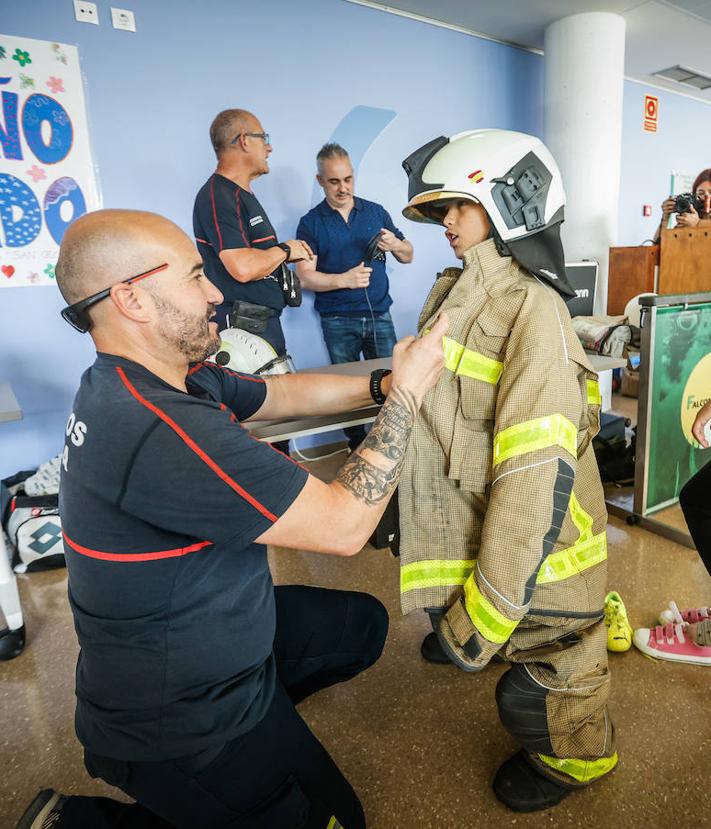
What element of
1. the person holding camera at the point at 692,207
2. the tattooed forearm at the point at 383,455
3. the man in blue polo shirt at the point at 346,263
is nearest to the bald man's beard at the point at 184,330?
the tattooed forearm at the point at 383,455

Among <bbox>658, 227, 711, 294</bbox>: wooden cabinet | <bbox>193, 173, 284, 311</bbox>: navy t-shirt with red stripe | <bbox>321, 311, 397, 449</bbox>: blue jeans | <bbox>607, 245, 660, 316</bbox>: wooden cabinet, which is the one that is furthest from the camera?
<bbox>321, 311, 397, 449</bbox>: blue jeans

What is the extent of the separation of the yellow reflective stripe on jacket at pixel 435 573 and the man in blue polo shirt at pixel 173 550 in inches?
12.9

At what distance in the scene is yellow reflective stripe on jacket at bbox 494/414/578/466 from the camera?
110 centimetres

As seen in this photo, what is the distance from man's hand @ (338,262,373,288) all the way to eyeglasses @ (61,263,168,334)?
1.98 m

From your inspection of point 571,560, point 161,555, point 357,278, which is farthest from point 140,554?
point 357,278

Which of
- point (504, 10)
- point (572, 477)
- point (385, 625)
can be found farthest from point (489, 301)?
point (504, 10)

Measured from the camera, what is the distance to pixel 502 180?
3.99 feet

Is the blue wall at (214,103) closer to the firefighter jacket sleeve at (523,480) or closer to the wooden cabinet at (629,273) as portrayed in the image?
the wooden cabinet at (629,273)

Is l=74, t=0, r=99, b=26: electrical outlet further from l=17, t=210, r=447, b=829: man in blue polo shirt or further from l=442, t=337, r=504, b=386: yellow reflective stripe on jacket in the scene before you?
l=442, t=337, r=504, b=386: yellow reflective stripe on jacket

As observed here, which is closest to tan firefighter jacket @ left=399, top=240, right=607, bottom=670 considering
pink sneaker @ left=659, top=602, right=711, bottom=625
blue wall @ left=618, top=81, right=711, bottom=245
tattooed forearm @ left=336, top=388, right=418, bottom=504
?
tattooed forearm @ left=336, top=388, right=418, bottom=504

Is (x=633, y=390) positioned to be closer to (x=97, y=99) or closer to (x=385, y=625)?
(x=385, y=625)

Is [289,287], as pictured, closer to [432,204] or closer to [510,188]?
[432,204]

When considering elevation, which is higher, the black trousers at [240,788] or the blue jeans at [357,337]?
the blue jeans at [357,337]

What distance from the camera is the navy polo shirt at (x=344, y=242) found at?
340 centimetres
